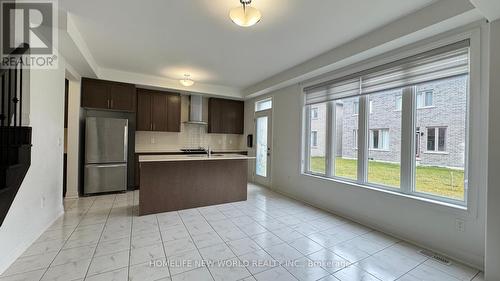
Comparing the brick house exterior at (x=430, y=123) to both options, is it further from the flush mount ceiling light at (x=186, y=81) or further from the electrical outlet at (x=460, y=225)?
the flush mount ceiling light at (x=186, y=81)

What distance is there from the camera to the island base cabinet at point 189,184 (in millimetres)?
3553

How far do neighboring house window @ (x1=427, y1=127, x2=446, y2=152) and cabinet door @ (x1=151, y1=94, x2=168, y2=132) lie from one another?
529 centimetres

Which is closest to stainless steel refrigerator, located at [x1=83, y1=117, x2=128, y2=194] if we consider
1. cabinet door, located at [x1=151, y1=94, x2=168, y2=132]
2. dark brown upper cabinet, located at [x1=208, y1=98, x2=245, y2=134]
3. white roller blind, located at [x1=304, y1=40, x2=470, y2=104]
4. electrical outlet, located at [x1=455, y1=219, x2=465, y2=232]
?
cabinet door, located at [x1=151, y1=94, x2=168, y2=132]

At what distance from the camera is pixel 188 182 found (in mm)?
3898

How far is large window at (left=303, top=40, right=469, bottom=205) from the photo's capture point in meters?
2.46

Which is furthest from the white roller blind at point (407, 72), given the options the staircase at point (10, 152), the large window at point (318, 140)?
the staircase at point (10, 152)

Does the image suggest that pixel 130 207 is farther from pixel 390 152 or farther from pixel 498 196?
pixel 498 196

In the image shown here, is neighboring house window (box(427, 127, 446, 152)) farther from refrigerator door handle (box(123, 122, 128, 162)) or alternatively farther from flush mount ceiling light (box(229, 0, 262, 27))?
refrigerator door handle (box(123, 122, 128, 162))

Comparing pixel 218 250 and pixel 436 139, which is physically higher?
pixel 436 139

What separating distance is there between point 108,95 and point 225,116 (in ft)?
9.78

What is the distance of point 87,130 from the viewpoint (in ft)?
14.6

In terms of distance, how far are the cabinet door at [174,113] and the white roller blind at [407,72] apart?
3.73 metres

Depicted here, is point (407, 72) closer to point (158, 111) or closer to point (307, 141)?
point (307, 141)


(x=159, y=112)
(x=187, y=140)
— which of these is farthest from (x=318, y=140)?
(x=159, y=112)
